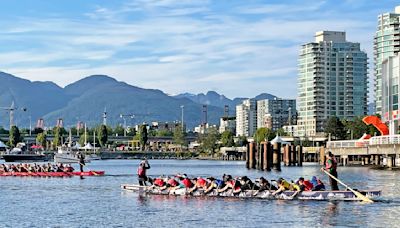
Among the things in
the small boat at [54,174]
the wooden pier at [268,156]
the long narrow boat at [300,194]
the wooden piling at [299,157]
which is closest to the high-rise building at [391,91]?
the wooden pier at [268,156]

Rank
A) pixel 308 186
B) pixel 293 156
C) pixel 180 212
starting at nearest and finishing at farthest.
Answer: pixel 180 212, pixel 308 186, pixel 293 156

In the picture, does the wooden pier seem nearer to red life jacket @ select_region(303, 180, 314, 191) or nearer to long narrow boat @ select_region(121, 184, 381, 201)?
long narrow boat @ select_region(121, 184, 381, 201)

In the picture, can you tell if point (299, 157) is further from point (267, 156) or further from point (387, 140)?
point (387, 140)

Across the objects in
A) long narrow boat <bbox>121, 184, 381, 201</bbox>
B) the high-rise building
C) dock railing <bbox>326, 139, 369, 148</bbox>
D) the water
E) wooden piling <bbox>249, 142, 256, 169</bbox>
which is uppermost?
the high-rise building

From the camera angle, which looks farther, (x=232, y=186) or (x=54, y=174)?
(x=54, y=174)

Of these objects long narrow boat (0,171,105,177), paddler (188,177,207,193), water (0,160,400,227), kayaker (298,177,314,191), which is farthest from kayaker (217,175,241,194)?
long narrow boat (0,171,105,177)

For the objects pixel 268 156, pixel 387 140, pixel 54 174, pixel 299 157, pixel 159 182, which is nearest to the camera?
pixel 159 182

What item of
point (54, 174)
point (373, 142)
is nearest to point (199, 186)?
point (54, 174)

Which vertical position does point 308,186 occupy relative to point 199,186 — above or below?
above

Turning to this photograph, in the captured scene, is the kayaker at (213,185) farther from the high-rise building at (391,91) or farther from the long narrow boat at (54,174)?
the high-rise building at (391,91)

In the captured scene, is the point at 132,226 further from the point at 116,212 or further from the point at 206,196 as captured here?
the point at 206,196

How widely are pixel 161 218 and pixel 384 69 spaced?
97.0 meters

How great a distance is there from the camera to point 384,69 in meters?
140

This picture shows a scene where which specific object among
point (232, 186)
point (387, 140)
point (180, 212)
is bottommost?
point (180, 212)
